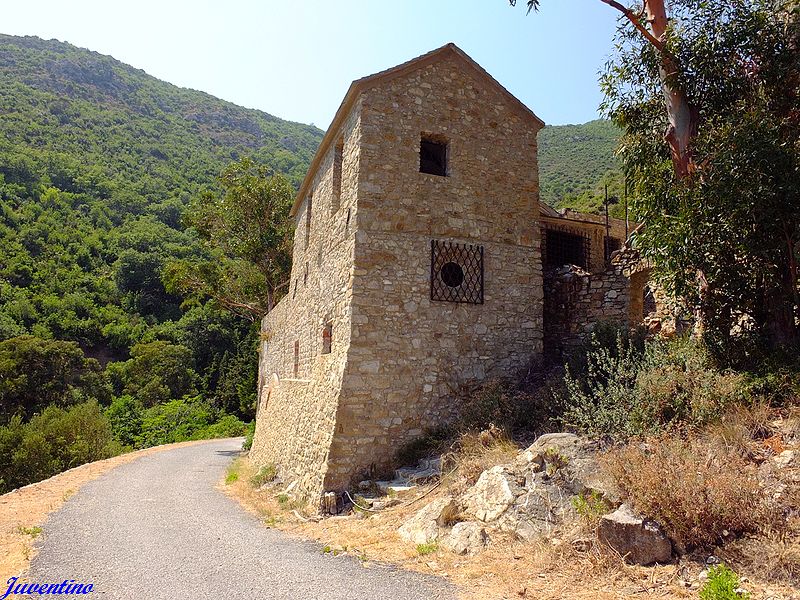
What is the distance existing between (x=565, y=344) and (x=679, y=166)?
13.8 feet

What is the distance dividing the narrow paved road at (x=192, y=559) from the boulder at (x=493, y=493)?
4.74 ft

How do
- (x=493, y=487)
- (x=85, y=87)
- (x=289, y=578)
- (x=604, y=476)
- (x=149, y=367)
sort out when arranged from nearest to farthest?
(x=289, y=578), (x=604, y=476), (x=493, y=487), (x=149, y=367), (x=85, y=87)

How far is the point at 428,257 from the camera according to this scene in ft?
34.9

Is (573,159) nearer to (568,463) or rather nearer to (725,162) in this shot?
(725,162)

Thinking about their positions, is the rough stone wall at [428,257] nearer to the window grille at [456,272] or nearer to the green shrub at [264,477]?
the window grille at [456,272]

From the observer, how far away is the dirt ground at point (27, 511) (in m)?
6.70

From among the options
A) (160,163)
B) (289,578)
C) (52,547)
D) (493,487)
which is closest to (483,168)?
(493,487)

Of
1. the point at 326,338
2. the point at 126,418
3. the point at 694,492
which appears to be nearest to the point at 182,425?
the point at 126,418

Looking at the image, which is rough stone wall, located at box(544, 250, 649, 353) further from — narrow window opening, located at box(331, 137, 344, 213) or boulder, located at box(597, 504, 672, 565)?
boulder, located at box(597, 504, 672, 565)

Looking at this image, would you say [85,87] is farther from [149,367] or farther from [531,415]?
[531,415]

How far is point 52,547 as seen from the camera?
7352 mm

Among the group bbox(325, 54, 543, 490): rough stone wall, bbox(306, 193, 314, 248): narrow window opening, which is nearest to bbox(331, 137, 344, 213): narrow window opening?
bbox(325, 54, 543, 490): rough stone wall

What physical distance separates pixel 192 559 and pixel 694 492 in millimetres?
5881

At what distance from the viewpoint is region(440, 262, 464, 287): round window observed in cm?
1084
